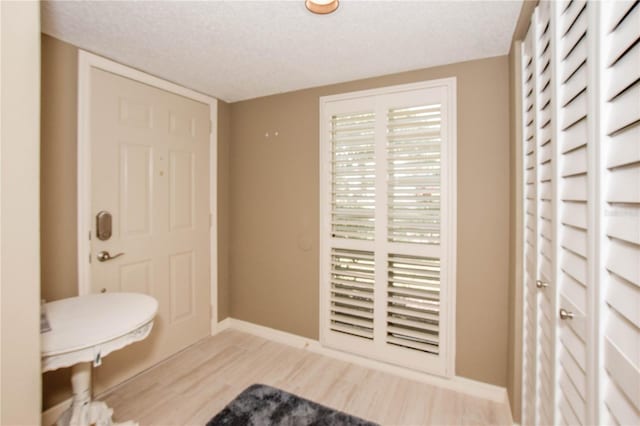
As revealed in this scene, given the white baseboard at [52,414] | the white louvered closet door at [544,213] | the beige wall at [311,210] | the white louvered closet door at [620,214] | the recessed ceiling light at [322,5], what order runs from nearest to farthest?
the white louvered closet door at [620,214] → the white louvered closet door at [544,213] → the recessed ceiling light at [322,5] → the white baseboard at [52,414] → the beige wall at [311,210]

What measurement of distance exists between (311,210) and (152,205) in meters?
1.26

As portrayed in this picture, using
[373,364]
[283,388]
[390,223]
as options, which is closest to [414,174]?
[390,223]

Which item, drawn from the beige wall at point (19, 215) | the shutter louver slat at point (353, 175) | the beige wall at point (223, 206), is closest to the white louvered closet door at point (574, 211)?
the shutter louver slat at point (353, 175)

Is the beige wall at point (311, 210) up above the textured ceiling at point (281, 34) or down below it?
below

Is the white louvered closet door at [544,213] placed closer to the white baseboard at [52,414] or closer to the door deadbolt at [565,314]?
the door deadbolt at [565,314]

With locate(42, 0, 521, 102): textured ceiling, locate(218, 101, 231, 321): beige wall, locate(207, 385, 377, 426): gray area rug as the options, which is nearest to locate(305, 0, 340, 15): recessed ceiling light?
locate(42, 0, 521, 102): textured ceiling

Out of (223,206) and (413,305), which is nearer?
(413,305)

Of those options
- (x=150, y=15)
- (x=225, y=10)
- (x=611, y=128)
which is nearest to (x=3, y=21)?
(x=150, y=15)

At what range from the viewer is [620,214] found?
64 centimetres

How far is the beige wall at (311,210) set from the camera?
6.60 ft

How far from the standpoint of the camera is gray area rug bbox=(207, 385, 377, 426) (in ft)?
5.93

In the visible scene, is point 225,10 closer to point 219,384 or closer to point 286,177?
point 286,177

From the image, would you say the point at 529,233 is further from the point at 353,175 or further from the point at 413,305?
the point at 353,175

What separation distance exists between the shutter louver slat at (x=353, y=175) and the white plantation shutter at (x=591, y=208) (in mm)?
1225
